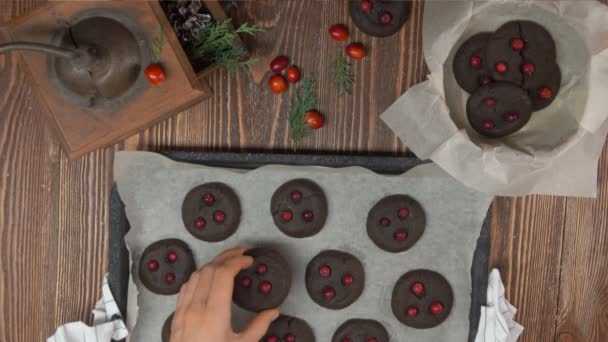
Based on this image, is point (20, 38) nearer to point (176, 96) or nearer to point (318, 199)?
point (176, 96)

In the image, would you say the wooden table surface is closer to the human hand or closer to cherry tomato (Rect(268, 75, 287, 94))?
cherry tomato (Rect(268, 75, 287, 94))

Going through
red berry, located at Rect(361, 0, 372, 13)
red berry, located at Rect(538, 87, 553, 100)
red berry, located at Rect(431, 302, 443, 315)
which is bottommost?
red berry, located at Rect(431, 302, 443, 315)

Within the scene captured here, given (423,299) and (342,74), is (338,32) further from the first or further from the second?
(423,299)

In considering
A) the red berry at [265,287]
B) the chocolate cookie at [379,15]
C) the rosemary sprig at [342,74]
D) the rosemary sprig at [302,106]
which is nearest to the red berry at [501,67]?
the chocolate cookie at [379,15]

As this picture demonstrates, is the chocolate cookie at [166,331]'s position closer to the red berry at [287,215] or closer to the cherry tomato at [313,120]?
the red berry at [287,215]

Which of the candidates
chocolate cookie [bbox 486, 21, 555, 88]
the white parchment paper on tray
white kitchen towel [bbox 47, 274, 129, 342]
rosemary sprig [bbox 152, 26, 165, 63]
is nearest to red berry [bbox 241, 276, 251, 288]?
the white parchment paper on tray

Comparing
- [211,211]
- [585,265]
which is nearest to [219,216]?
[211,211]
